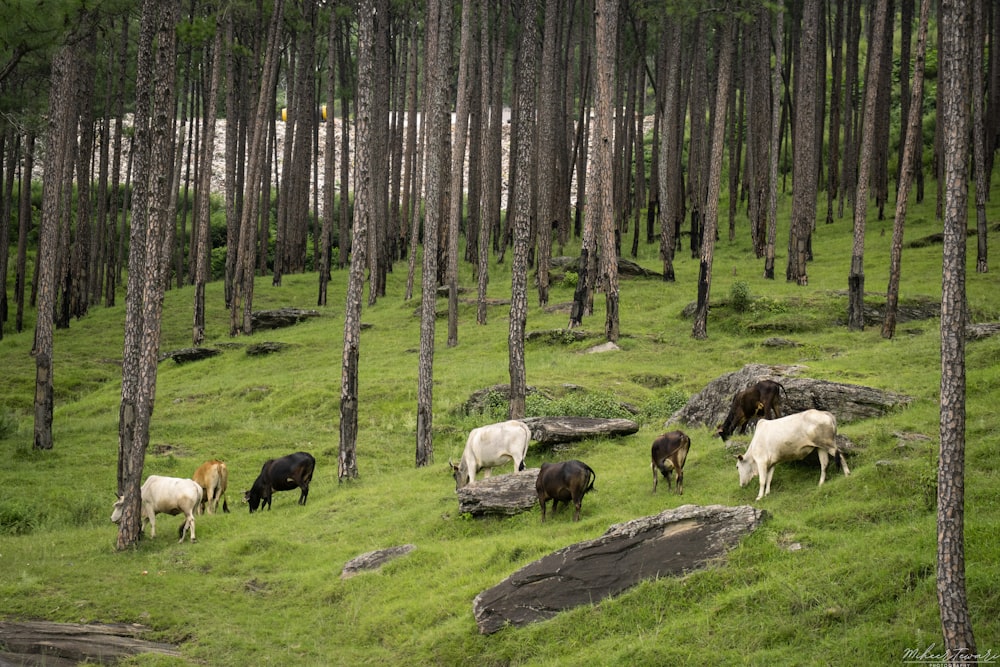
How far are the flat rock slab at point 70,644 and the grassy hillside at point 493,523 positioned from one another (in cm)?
38

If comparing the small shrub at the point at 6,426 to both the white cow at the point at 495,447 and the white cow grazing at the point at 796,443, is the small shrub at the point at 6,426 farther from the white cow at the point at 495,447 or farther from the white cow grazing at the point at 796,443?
the white cow grazing at the point at 796,443

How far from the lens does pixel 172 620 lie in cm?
1249

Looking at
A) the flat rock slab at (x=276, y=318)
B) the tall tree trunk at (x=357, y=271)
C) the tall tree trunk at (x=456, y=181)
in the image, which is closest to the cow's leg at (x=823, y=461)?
the tall tree trunk at (x=357, y=271)

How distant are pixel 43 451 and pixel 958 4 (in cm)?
2260

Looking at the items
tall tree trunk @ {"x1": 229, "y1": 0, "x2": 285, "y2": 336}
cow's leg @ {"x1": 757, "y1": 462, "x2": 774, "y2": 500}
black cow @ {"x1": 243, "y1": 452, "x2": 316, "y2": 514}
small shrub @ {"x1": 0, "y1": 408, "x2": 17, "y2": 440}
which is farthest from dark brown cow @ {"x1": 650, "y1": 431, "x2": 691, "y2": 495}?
tall tree trunk @ {"x1": 229, "y1": 0, "x2": 285, "y2": 336}

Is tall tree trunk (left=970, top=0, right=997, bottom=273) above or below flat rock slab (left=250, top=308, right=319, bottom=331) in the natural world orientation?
above

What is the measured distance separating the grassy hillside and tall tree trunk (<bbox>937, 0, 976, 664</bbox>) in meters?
0.62

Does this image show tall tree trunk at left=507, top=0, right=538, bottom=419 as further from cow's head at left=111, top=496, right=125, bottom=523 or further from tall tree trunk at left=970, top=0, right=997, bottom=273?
tall tree trunk at left=970, top=0, right=997, bottom=273

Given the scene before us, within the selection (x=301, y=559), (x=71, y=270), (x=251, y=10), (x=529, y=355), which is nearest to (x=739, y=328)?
(x=529, y=355)

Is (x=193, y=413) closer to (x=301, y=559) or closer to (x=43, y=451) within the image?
(x=43, y=451)

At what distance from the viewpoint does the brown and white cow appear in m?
18.2

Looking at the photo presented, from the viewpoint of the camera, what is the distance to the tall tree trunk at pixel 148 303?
16.0 m

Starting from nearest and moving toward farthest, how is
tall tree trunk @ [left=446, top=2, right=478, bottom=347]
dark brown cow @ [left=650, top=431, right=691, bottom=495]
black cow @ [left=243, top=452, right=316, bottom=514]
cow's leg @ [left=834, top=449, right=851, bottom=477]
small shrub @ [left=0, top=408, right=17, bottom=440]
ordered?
cow's leg @ [left=834, top=449, right=851, bottom=477] < dark brown cow @ [left=650, top=431, right=691, bottom=495] < black cow @ [left=243, top=452, right=316, bottom=514] < small shrub @ [left=0, top=408, right=17, bottom=440] < tall tree trunk @ [left=446, top=2, right=478, bottom=347]

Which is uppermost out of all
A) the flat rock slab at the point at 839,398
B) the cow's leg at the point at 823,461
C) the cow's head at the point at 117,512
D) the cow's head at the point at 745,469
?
the flat rock slab at the point at 839,398
